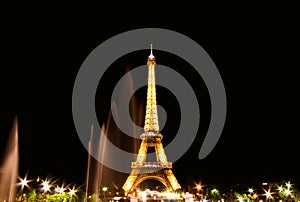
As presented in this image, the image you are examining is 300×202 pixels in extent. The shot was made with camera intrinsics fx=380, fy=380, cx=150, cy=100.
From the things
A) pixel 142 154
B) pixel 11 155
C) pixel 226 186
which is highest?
pixel 142 154

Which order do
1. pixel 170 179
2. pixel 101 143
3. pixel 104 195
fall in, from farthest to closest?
pixel 170 179, pixel 104 195, pixel 101 143

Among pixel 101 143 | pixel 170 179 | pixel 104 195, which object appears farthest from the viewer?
pixel 170 179

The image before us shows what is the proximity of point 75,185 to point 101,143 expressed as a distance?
565 inches

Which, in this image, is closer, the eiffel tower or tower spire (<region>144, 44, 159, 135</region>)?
the eiffel tower

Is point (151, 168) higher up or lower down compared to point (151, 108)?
lower down

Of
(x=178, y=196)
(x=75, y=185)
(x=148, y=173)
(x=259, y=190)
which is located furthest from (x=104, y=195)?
(x=259, y=190)

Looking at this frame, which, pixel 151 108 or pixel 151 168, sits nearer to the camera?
pixel 151 168

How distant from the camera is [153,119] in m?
49.4

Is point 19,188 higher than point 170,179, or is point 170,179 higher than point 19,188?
point 170,179

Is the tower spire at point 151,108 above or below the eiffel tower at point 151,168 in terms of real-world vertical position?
above

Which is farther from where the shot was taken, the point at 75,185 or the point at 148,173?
the point at 148,173

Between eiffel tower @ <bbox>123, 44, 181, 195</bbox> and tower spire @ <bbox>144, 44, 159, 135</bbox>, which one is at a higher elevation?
tower spire @ <bbox>144, 44, 159, 135</bbox>

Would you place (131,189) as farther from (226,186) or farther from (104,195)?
(226,186)

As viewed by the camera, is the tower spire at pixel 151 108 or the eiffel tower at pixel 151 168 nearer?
the eiffel tower at pixel 151 168
